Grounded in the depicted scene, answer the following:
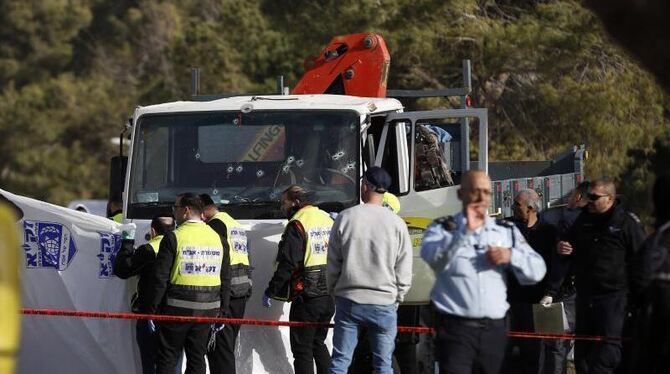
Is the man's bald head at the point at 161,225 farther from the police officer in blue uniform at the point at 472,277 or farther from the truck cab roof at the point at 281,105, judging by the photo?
the police officer in blue uniform at the point at 472,277

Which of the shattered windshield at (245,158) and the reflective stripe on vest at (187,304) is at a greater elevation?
the shattered windshield at (245,158)

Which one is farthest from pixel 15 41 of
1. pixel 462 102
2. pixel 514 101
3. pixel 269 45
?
pixel 462 102

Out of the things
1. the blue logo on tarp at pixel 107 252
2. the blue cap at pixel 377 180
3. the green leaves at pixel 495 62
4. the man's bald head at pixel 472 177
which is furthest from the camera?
the green leaves at pixel 495 62

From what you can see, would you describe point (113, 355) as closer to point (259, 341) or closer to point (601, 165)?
point (259, 341)

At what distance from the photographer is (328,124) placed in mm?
12430

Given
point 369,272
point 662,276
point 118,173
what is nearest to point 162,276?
point 369,272

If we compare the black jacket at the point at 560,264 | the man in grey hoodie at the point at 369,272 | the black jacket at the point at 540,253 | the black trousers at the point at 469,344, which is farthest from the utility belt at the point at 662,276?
the black jacket at the point at 540,253

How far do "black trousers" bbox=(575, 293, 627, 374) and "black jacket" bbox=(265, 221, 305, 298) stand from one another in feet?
7.39

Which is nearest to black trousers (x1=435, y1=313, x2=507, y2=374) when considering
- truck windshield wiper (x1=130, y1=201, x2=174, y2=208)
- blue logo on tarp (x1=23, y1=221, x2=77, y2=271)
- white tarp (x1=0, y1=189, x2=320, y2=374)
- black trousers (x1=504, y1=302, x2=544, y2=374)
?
black trousers (x1=504, y1=302, x2=544, y2=374)

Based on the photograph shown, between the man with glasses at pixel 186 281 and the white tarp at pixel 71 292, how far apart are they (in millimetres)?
895

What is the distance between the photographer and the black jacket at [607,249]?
998 centimetres

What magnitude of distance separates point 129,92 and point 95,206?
76.4 ft

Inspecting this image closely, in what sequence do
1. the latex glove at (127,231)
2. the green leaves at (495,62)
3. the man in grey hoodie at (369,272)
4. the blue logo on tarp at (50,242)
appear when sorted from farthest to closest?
the green leaves at (495,62) → the blue logo on tarp at (50,242) → the latex glove at (127,231) → the man in grey hoodie at (369,272)

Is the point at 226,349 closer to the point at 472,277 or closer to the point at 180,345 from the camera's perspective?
the point at 180,345
